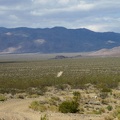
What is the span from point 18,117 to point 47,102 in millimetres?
8286

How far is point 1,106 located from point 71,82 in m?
26.5

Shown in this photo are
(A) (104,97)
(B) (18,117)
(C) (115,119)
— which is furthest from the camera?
(A) (104,97)

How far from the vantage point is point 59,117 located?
21.8 m

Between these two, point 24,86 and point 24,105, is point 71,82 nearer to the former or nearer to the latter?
point 24,86

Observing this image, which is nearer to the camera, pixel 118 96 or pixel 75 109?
pixel 75 109

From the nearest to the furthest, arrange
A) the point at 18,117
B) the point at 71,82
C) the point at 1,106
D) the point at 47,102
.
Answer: the point at 18,117
the point at 1,106
the point at 47,102
the point at 71,82

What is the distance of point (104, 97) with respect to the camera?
3459cm

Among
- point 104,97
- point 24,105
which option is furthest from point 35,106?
point 104,97

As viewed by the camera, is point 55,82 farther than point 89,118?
Yes

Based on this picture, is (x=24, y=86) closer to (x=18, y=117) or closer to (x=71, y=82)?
(x=71, y=82)

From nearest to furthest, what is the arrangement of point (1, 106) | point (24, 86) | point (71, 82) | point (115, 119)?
1. point (115, 119)
2. point (1, 106)
3. point (24, 86)
4. point (71, 82)

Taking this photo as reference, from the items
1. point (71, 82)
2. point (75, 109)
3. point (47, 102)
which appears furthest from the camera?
point (71, 82)

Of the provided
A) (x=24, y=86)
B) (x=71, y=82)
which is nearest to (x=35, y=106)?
(x=24, y=86)

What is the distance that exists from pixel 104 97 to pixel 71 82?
18733mm
